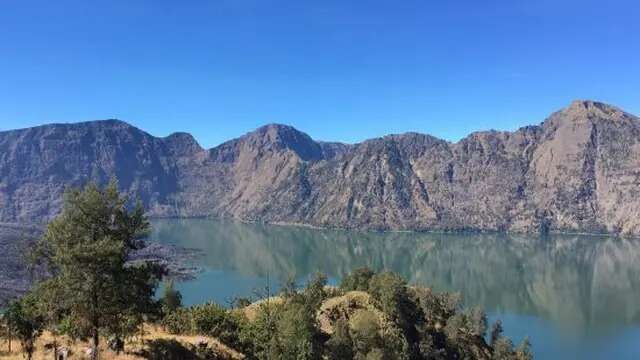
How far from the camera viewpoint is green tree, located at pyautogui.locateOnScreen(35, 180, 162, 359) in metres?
43.9

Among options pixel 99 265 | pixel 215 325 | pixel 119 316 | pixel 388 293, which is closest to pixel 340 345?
pixel 215 325

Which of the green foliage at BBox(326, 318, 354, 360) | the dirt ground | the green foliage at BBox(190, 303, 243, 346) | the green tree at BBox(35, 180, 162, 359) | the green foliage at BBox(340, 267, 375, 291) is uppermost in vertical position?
the green tree at BBox(35, 180, 162, 359)

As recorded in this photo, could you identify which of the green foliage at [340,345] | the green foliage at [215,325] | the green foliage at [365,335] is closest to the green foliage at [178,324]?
the green foliage at [215,325]

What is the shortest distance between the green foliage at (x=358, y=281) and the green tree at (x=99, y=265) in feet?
397

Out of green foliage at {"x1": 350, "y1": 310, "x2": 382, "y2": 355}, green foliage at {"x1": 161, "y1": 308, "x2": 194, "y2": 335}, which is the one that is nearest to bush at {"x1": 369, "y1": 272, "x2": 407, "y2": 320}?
green foliage at {"x1": 350, "y1": 310, "x2": 382, "y2": 355}

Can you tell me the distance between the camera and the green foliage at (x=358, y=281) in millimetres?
167000

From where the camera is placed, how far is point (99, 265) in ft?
145

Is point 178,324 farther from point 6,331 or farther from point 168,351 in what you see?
point 6,331

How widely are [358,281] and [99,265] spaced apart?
130516 mm

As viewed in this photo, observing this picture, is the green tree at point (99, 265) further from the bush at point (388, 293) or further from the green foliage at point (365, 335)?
the bush at point (388, 293)

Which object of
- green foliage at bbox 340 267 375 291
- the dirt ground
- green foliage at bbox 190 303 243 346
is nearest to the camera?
the dirt ground

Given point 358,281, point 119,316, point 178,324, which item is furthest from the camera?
point 358,281

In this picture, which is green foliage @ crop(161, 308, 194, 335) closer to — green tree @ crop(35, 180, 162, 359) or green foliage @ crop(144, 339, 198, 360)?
green foliage @ crop(144, 339, 198, 360)

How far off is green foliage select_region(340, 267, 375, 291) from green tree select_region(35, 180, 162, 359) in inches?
4762
